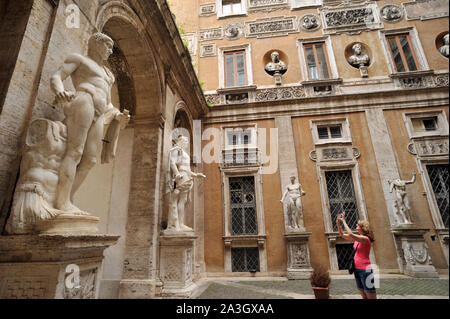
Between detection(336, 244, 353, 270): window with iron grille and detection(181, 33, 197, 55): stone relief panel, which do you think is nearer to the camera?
detection(336, 244, 353, 270): window with iron grille

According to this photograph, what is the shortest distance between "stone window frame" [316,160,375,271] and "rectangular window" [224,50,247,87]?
4246 millimetres

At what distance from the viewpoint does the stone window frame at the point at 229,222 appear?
7.47 meters

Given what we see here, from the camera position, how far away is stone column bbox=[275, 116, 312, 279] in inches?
273

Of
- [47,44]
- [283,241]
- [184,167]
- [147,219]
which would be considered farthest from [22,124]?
[283,241]

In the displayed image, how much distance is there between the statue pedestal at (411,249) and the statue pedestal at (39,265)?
24.1 ft

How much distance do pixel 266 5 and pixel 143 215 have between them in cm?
968

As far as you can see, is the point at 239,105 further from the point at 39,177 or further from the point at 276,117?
the point at 39,177

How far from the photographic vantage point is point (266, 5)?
33.4 ft

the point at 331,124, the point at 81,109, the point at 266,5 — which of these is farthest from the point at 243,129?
the point at 81,109

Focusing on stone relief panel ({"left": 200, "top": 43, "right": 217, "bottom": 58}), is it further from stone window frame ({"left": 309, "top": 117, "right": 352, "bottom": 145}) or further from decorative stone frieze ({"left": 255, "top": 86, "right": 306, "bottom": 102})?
stone window frame ({"left": 309, "top": 117, "right": 352, "bottom": 145})

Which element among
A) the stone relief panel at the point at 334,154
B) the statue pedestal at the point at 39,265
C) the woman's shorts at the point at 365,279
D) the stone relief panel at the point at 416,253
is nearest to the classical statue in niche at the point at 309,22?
the stone relief panel at the point at 334,154

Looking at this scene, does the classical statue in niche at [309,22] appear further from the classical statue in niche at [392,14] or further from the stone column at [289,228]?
the classical statue in niche at [392,14]

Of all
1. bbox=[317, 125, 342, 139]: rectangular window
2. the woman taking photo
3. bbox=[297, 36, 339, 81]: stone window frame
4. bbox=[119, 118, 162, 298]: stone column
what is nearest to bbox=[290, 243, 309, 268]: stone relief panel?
bbox=[317, 125, 342, 139]: rectangular window

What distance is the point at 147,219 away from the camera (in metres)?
4.48
